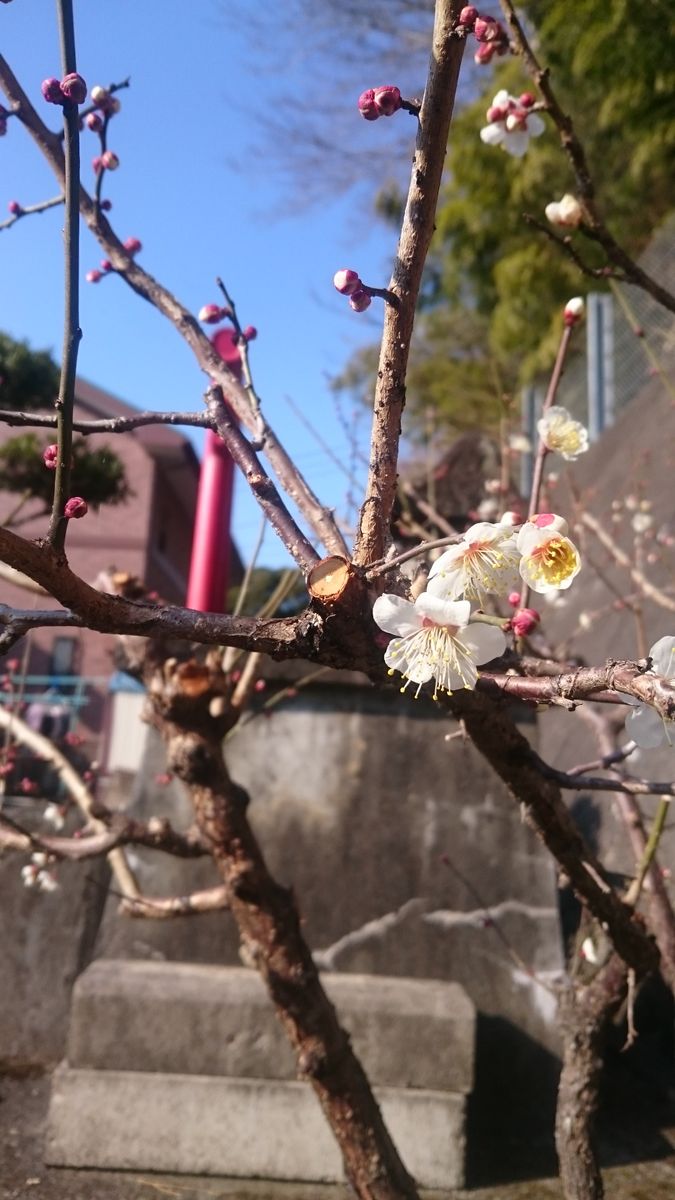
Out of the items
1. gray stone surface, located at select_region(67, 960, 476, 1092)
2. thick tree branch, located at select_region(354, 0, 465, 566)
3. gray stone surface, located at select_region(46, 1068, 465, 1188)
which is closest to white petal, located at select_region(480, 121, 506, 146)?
thick tree branch, located at select_region(354, 0, 465, 566)

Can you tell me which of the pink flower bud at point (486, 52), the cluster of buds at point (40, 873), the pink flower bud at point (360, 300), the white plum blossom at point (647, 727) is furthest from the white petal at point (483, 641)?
the cluster of buds at point (40, 873)

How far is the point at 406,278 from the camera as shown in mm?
1146

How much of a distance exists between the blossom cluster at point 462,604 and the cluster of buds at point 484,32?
0.64m

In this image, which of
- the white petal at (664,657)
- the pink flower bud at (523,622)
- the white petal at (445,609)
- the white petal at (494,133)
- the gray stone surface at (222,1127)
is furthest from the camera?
the gray stone surface at (222,1127)

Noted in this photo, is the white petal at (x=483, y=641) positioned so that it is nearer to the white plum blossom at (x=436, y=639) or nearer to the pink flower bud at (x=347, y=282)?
the white plum blossom at (x=436, y=639)

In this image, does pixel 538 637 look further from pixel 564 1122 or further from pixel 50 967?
pixel 50 967

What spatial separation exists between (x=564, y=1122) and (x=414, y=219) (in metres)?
1.87

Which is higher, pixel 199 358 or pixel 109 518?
pixel 109 518

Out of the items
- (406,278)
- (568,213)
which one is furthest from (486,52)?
(406,278)

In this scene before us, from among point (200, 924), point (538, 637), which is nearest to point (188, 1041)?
point (200, 924)

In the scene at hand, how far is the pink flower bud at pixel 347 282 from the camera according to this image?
3.59 feet

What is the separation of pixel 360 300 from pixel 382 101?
0.82 feet

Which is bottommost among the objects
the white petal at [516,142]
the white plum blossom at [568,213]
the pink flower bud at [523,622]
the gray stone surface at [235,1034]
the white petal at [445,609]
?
the gray stone surface at [235,1034]

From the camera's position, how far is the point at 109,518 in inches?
252
